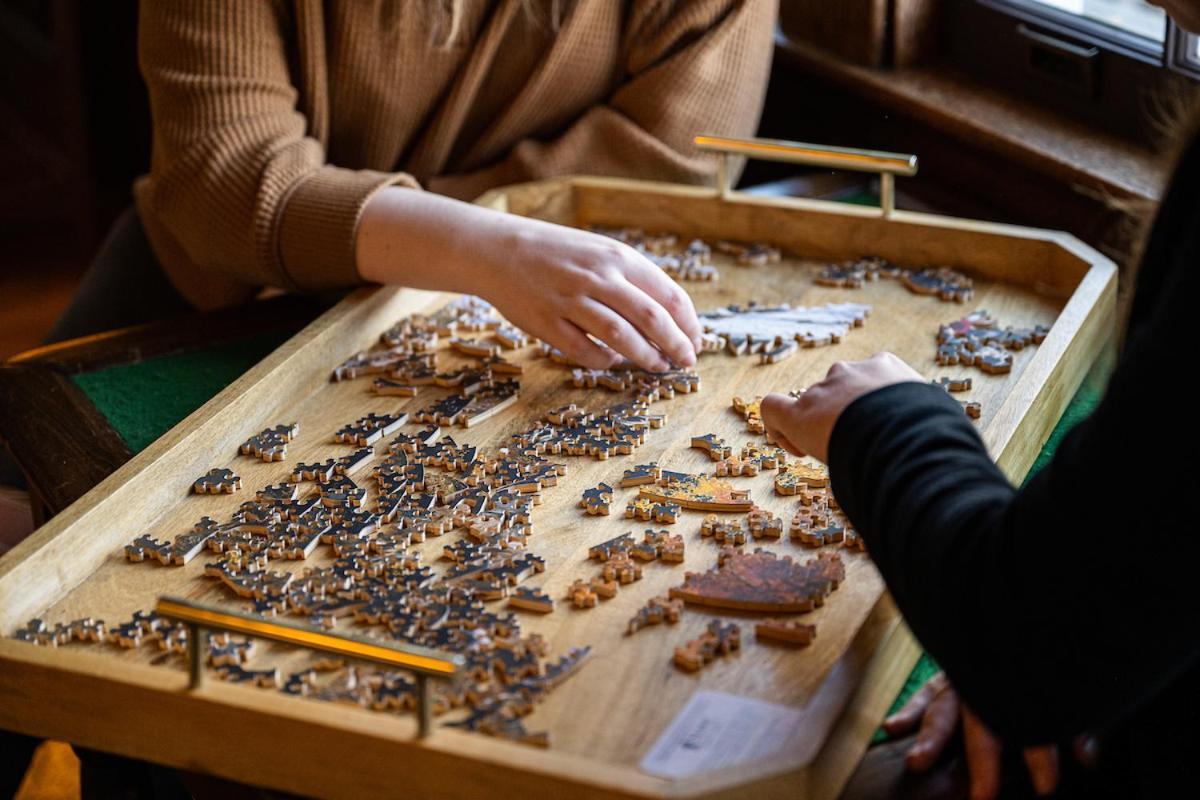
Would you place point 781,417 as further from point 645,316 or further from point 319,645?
point 319,645

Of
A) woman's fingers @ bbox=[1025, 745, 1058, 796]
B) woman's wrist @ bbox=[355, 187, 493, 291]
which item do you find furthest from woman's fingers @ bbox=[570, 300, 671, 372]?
woman's fingers @ bbox=[1025, 745, 1058, 796]

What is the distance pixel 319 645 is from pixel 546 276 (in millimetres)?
690

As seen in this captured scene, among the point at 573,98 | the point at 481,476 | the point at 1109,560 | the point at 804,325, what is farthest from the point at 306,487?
the point at 573,98

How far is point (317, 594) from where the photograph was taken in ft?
3.86

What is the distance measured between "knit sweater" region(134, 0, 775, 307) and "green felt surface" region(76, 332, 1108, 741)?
0.42 feet

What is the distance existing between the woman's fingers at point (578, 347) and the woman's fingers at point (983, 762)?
663mm

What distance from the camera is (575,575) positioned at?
120 cm

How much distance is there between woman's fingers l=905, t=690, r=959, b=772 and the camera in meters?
1.04

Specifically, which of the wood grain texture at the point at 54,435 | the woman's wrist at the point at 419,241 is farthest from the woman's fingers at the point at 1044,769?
the wood grain texture at the point at 54,435

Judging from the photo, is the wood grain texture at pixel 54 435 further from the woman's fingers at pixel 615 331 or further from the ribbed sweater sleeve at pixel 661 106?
the ribbed sweater sleeve at pixel 661 106

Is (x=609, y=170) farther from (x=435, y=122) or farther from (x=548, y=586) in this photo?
(x=548, y=586)

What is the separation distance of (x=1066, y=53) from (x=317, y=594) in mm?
1677

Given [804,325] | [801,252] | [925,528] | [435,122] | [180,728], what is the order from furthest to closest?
[435,122], [801,252], [804,325], [180,728], [925,528]

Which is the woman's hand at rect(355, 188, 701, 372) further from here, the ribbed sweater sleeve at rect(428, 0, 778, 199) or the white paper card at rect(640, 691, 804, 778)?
the white paper card at rect(640, 691, 804, 778)
